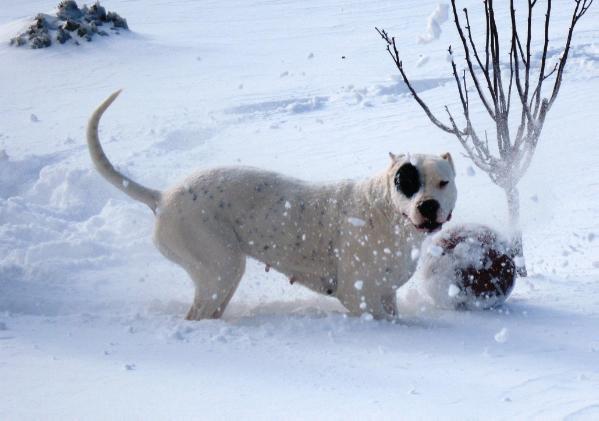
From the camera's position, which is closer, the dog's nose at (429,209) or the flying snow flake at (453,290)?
the dog's nose at (429,209)

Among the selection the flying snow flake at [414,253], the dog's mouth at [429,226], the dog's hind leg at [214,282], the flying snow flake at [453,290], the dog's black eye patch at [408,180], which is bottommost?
the flying snow flake at [453,290]

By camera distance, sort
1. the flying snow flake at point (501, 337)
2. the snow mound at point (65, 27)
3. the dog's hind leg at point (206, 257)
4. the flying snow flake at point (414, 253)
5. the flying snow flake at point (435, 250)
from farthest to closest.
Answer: the snow mound at point (65, 27) < the flying snow flake at point (435, 250) < the dog's hind leg at point (206, 257) < the flying snow flake at point (414, 253) < the flying snow flake at point (501, 337)

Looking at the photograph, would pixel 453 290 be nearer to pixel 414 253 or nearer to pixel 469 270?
pixel 469 270

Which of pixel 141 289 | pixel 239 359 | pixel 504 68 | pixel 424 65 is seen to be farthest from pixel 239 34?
pixel 239 359

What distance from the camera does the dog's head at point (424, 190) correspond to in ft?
11.8

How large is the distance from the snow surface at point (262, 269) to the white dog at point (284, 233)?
257 millimetres

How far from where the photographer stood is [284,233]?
13.8 ft

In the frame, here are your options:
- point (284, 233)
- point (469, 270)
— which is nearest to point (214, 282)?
point (284, 233)

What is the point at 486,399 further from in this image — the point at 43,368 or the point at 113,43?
the point at 113,43

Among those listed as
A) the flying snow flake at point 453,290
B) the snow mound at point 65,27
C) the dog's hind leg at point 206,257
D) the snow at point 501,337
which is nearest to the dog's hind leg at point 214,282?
the dog's hind leg at point 206,257

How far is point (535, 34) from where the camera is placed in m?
13.5

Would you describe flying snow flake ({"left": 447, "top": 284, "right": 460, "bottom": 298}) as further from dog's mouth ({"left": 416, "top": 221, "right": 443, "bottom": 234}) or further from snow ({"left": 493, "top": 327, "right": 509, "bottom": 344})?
dog's mouth ({"left": 416, "top": 221, "right": 443, "bottom": 234})

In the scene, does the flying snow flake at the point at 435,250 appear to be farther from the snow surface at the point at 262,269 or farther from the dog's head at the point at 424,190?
the dog's head at the point at 424,190

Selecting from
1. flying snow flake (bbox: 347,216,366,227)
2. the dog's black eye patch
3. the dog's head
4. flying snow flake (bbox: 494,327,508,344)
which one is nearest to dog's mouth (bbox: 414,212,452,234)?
the dog's head
